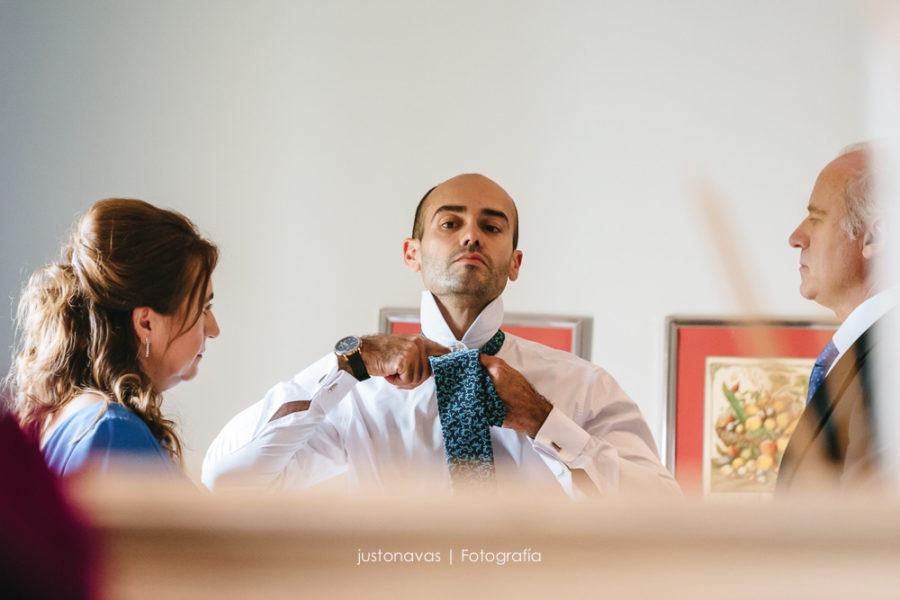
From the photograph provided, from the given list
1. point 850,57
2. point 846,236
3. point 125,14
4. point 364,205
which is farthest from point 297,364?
point 850,57

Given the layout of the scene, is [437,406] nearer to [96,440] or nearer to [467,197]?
[467,197]

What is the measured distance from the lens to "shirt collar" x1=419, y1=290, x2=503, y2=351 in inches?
22.4

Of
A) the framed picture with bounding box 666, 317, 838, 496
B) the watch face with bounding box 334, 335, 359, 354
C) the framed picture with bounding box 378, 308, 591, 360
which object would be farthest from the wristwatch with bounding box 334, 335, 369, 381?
the framed picture with bounding box 666, 317, 838, 496

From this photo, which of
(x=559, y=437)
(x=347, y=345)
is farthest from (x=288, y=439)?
(x=559, y=437)

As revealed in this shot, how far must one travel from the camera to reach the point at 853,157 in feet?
1.38

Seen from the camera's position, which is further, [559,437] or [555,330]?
[555,330]

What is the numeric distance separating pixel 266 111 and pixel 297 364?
0.63 feet

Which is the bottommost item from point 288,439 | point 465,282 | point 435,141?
point 288,439

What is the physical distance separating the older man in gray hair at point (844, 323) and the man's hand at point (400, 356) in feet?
0.75

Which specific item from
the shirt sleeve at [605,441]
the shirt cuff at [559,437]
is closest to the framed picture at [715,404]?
the shirt sleeve at [605,441]

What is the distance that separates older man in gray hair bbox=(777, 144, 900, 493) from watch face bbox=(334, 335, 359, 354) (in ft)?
0.90

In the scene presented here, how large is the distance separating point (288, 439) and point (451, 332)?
0.50 ft

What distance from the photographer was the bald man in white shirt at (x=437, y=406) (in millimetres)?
464

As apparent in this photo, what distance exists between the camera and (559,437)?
1.57ft
